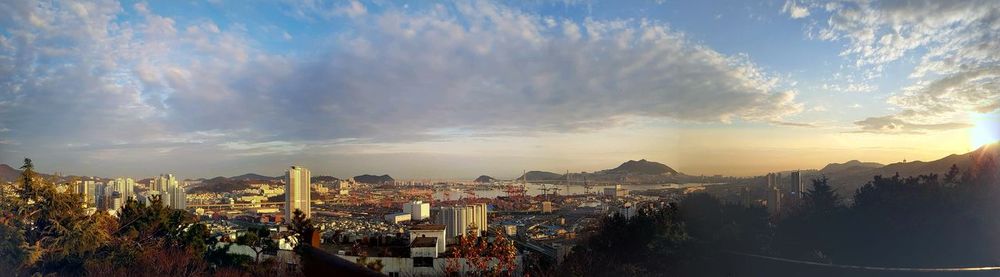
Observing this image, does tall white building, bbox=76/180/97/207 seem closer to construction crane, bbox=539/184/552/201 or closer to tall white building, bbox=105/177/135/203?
tall white building, bbox=105/177/135/203

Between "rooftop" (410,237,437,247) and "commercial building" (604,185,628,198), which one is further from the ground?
"commercial building" (604,185,628,198)

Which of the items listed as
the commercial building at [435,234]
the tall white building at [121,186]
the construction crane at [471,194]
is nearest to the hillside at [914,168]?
the construction crane at [471,194]

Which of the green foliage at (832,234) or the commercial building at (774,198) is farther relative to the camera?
the commercial building at (774,198)

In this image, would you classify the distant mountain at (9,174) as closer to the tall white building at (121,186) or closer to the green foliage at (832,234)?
the tall white building at (121,186)

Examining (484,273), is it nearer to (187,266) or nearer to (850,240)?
(187,266)

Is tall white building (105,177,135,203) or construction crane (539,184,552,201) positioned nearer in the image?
tall white building (105,177,135,203)

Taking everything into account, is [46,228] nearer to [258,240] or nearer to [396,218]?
[258,240]

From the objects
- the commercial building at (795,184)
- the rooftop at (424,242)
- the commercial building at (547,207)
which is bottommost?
the rooftop at (424,242)

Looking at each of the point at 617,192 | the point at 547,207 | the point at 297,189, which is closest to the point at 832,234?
the point at 617,192

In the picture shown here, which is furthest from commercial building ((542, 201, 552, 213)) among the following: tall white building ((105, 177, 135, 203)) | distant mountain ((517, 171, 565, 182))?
tall white building ((105, 177, 135, 203))

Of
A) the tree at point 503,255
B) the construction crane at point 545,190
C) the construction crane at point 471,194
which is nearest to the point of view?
the tree at point 503,255
